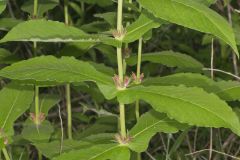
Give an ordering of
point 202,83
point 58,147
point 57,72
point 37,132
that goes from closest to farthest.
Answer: point 57,72 < point 202,83 < point 58,147 < point 37,132

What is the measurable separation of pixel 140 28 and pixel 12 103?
28.3 inches

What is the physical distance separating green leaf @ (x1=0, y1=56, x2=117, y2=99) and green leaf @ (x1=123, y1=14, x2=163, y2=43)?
158 millimetres

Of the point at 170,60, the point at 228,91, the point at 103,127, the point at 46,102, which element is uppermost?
the point at 228,91

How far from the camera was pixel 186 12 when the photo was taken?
147 centimetres

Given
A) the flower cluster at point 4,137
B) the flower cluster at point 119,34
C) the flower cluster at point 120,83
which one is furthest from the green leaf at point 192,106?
the flower cluster at point 4,137

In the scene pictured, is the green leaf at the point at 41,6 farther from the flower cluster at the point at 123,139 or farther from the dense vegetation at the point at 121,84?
the flower cluster at the point at 123,139

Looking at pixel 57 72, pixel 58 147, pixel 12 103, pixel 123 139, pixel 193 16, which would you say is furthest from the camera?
pixel 12 103

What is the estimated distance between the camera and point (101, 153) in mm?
1642

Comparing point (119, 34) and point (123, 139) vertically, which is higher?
point (119, 34)

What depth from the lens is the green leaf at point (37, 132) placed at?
7.35 ft

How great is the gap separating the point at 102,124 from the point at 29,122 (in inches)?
17.8

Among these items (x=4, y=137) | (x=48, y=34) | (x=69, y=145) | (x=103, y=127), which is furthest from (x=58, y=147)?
(x=103, y=127)

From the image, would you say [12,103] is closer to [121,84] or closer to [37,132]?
[37,132]

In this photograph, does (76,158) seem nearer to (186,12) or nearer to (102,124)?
(186,12)
